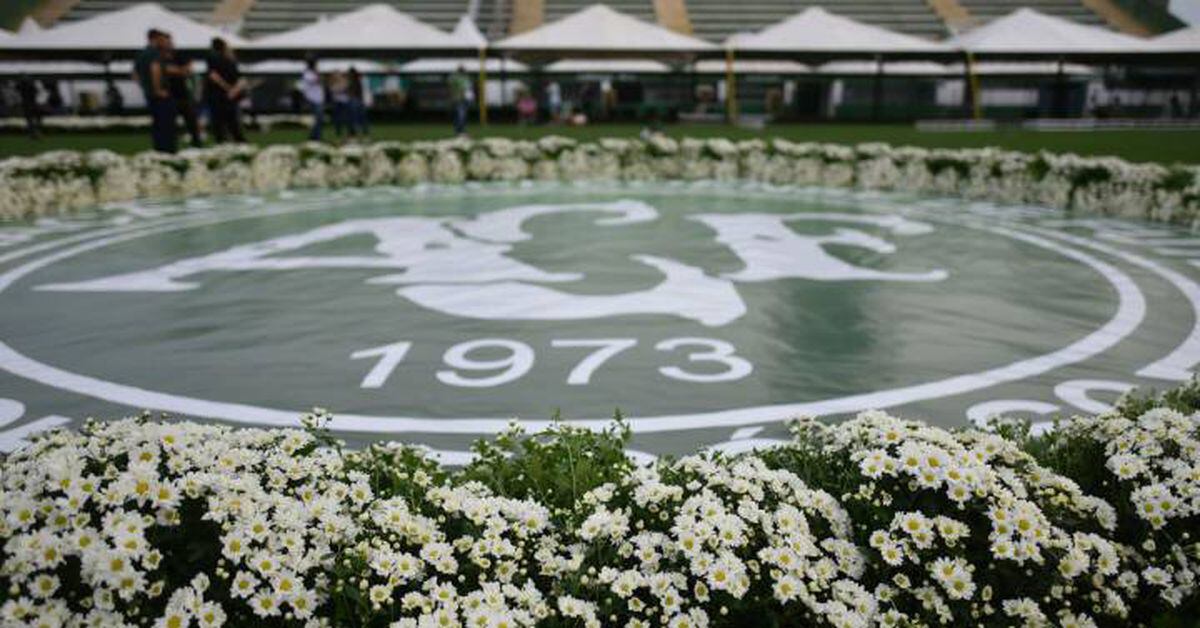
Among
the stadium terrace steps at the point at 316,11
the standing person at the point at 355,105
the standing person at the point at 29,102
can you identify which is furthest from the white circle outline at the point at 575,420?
the stadium terrace steps at the point at 316,11

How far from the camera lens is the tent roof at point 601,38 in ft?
94.9

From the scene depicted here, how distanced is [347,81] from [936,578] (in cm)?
2449

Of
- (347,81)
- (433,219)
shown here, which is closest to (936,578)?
(433,219)

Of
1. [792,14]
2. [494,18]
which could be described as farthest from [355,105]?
[792,14]

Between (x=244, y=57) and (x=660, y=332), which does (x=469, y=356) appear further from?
(x=244, y=57)

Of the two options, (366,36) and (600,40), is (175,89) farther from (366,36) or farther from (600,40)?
(600,40)

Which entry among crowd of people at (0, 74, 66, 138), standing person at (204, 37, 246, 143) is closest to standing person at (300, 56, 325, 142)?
standing person at (204, 37, 246, 143)

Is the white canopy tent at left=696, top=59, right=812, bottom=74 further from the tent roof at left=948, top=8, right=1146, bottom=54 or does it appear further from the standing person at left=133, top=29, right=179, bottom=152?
the standing person at left=133, top=29, right=179, bottom=152

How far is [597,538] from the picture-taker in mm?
2854

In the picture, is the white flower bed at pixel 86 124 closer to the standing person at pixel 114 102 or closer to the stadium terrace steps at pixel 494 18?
the standing person at pixel 114 102

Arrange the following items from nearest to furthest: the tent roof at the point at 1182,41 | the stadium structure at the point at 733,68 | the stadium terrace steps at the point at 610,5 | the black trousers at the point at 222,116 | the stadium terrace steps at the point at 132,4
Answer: the black trousers at the point at 222,116, the tent roof at the point at 1182,41, the stadium structure at the point at 733,68, the stadium terrace steps at the point at 132,4, the stadium terrace steps at the point at 610,5

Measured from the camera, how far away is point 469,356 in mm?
6574

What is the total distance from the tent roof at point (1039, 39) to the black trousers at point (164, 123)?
24479mm

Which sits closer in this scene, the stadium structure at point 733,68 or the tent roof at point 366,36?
the tent roof at point 366,36
